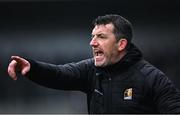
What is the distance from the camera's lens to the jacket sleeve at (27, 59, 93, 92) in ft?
13.2

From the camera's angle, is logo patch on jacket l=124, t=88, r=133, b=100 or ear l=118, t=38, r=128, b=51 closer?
logo patch on jacket l=124, t=88, r=133, b=100

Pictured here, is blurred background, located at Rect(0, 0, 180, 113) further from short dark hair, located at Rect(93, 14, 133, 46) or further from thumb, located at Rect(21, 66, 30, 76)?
thumb, located at Rect(21, 66, 30, 76)

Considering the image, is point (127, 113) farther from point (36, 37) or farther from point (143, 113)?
point (36, 37)

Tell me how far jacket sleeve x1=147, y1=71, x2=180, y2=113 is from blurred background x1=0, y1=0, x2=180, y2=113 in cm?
245

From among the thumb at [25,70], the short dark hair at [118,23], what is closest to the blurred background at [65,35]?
the short dark hair at [118,23]

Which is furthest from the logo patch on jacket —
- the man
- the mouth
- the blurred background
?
the blurred background

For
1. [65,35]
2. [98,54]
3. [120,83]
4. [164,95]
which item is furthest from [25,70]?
[65,35]

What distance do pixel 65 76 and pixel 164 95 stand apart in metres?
0.74

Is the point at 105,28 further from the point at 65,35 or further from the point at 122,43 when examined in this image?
the point at 65,35

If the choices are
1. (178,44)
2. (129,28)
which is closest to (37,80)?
(129,28)

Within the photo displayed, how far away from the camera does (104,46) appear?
4027mm

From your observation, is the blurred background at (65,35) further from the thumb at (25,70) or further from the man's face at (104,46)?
the thumb at (25,70)

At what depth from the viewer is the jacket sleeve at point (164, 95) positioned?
3.68 m

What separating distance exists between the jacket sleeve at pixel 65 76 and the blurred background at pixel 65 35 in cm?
210
